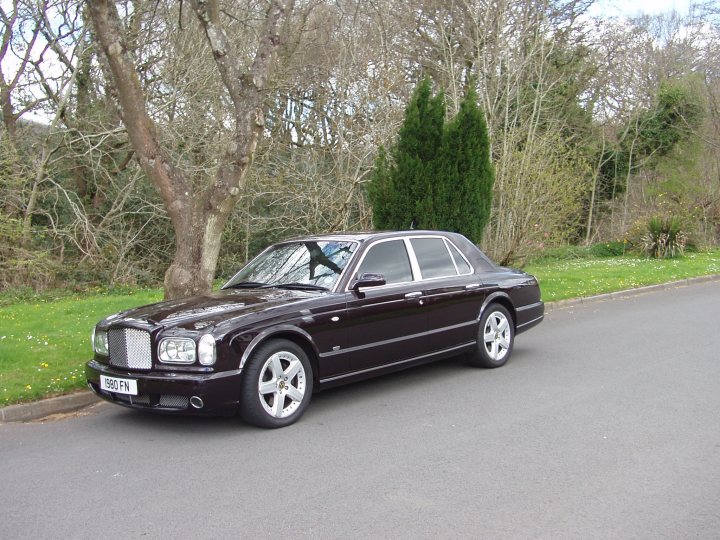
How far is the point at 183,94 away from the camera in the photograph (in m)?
17.2

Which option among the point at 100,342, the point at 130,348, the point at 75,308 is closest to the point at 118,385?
the point at 130,348

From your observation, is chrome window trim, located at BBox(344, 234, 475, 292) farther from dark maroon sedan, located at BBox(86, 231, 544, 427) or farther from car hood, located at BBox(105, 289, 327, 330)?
car hood, located at BBox(105, 289, 327, 330)

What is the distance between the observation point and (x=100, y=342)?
6004 millimetres

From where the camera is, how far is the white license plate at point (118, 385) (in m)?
5.52

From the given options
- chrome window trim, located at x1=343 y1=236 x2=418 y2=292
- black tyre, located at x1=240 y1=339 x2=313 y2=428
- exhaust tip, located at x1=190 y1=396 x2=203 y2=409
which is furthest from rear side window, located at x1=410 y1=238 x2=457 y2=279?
exhaust tip, located at x1=190 y1=396 x2=203 y2=409

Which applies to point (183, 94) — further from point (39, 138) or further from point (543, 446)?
point (543, 446)

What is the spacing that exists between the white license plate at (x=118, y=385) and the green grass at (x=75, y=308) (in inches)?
48.3

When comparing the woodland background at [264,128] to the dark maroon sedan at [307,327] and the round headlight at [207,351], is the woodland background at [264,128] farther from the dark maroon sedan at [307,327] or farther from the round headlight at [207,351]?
the round headlight at [207,351]

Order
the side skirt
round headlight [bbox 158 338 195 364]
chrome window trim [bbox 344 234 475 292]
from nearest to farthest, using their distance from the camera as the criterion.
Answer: round headlight [bbox 158 338 195 364], the side skirt, chrome window trim [bbox 344 234 475 292]

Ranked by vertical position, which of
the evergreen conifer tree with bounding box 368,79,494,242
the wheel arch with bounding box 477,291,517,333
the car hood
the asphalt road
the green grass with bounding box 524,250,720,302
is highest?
the evergreen conifer tree with bounding box 368,79,494,242

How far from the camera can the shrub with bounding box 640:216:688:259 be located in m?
22.2

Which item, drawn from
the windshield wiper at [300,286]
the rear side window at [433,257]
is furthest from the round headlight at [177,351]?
the rear side window at [433,257]

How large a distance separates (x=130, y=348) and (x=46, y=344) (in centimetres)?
380

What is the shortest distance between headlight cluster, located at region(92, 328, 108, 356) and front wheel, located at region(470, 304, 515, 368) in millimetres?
3902
